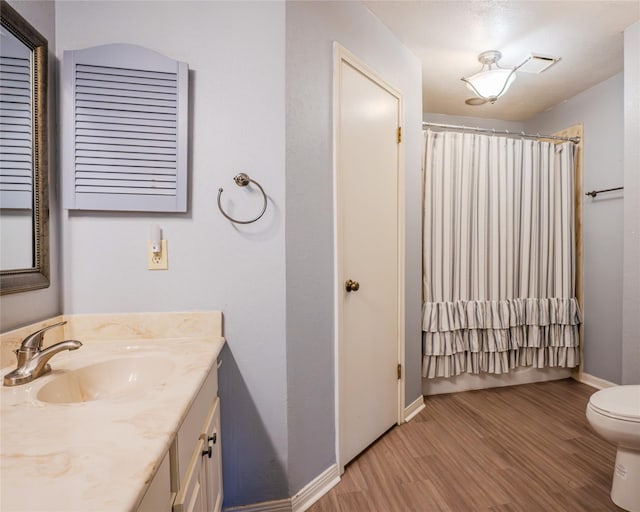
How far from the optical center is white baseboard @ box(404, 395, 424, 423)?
2174 mm

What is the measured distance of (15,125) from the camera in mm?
1031

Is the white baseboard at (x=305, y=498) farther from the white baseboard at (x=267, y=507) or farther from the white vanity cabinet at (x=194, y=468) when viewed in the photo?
the white vanity cabinet at (x=194, y=468)

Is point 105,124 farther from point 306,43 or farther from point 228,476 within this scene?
point 228,476

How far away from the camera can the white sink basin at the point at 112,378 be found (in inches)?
38.3

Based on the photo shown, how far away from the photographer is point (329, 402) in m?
1.57

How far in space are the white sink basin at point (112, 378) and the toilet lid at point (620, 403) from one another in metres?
1.78

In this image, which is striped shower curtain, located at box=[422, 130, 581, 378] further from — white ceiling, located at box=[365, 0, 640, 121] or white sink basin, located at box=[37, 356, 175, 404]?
white sink basin, located at box=[37, 356, 175, 404]

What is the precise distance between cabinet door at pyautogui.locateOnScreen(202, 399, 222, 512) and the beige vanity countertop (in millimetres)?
253

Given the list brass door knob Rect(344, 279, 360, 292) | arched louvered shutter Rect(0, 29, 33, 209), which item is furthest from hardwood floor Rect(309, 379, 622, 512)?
arched louvered shutter Rect(0, 29, 33, 209)

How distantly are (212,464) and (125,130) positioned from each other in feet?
4.06

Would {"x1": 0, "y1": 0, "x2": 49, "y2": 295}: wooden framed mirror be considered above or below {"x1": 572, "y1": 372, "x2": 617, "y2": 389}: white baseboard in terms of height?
above

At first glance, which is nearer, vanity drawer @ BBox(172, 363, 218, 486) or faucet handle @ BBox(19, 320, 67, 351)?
vanity drawer @ BBox(172, 363, 218, 486)

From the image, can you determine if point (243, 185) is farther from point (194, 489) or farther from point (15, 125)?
point (194, 489)

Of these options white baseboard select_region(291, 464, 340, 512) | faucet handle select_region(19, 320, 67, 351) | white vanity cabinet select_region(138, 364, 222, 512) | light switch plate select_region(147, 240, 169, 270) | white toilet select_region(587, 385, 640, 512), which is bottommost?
white baseboard select_region(291, 464, 340, 512)
